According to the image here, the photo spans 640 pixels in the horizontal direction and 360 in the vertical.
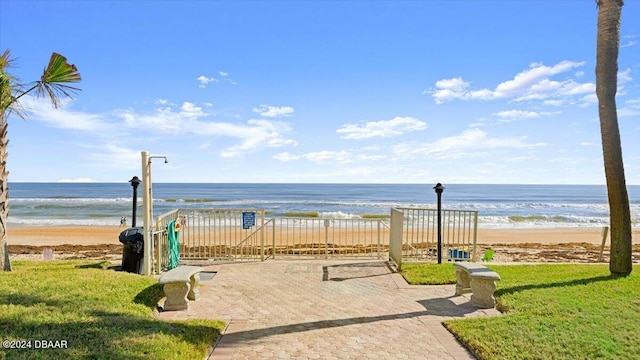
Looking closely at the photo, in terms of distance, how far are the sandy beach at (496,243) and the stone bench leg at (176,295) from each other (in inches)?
297

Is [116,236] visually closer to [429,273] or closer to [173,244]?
[173,244]

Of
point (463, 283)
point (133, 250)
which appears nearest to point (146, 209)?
point (133, 250)

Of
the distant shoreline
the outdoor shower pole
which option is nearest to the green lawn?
the outdoor shower pole

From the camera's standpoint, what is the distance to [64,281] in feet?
18.6

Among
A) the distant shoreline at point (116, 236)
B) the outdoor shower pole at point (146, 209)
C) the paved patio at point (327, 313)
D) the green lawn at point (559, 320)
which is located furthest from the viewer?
the distant shoreline at point (116, 236)

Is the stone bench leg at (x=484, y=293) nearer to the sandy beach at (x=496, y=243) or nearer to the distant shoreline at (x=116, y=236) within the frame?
the sandy beach at (x=496, y=243)

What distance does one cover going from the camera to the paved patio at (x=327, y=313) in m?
3.93

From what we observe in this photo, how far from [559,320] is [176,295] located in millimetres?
5091

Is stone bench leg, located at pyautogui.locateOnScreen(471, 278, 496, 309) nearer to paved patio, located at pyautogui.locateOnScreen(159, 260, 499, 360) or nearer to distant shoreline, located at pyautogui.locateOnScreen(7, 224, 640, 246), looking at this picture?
paved patio, located at pyautogui.locateOnScreen(159, 260, 499, 360)

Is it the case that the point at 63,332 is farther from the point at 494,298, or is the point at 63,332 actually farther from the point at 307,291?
the point at 494,298

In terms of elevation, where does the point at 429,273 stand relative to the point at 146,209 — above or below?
below

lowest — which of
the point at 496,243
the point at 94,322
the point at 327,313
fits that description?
the point at 496,243

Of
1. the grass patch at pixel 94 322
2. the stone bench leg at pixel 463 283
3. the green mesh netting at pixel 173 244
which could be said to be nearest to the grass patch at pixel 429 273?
the stone bench leg at pixel 463 283

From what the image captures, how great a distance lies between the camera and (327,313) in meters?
5.12
